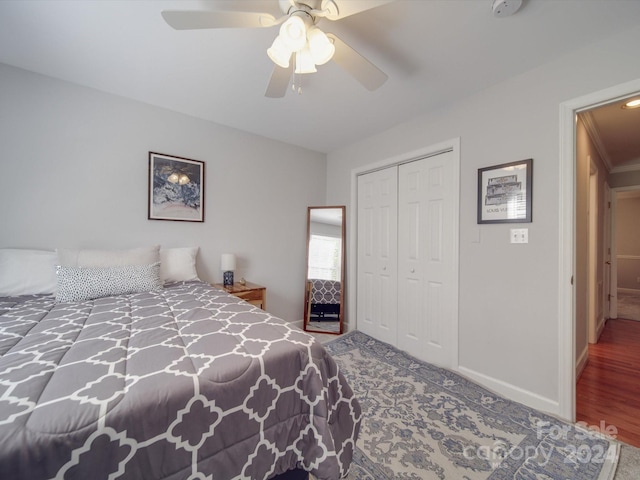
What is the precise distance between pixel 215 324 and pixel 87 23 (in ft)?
6.49

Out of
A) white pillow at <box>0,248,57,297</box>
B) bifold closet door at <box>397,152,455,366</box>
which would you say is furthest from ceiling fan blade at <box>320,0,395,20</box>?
white pillow at <box>0,248,57,297</box>

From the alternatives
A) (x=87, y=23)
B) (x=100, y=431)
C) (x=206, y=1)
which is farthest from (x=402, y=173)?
(x=100, y=431)

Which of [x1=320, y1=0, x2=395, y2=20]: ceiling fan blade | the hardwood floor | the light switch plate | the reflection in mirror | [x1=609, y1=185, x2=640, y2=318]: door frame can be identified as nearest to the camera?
[x1=320, y1=0, x2=395, y2=20]: ceiling fan blade

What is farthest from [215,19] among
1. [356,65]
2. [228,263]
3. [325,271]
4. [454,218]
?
[325,271]

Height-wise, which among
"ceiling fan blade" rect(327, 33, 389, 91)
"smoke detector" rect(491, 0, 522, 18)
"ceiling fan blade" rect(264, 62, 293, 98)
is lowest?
"ceiling fan blade" rect(327, 33, 389, 91)

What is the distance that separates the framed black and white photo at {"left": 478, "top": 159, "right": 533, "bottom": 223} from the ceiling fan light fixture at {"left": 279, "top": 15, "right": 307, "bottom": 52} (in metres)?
1.75

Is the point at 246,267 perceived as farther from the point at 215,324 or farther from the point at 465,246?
the point at 465,246

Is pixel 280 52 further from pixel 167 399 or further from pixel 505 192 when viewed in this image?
pixel 505 192

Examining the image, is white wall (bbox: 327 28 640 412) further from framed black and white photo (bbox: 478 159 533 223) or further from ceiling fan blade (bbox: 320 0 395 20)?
ceiling fan blade (bbox: 320 0 395 20)

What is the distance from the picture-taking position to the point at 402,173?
2.82m

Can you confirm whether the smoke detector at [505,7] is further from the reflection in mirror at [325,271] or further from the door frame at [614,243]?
the door frame at [614,243]

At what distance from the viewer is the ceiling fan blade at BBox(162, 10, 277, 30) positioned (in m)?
1.17

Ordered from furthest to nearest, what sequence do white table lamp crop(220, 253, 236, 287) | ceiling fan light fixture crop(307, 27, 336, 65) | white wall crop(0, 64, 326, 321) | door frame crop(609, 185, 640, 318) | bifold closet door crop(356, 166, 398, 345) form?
door frame crop(609, 185, 640, 318)
bifold closet door crop(356, 166, 398, 345)
white table lamp crop(220, 253, 236, 287)
white wall crop(0, 64, 326, 321)
ceiling fan light fixture crop(307, 27, 336, 65)

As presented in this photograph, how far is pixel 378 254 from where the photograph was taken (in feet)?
10.1
